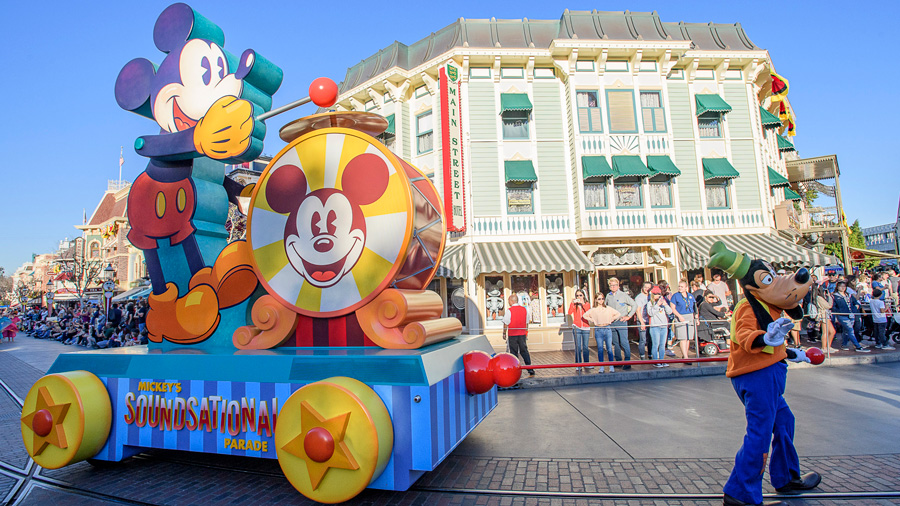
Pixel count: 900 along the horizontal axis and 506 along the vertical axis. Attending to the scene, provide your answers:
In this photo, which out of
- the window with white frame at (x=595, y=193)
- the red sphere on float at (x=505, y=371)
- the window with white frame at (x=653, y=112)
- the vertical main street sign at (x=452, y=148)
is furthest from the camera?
the window with white frame at (x=653, y=112)

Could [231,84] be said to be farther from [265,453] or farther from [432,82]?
[432,82]

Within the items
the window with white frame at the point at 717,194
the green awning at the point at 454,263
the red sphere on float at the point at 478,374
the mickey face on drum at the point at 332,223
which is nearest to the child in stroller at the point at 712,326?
the window with white frame at the point at 717,194

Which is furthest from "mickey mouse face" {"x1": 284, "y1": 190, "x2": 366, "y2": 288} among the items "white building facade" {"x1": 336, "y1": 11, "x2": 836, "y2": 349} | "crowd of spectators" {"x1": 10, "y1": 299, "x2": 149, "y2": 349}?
"white building facade" {"x1": 336, "y1": 11, "x2": 836, "y2": 349}

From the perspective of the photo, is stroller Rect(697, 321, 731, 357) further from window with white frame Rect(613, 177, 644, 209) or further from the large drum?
the large drum

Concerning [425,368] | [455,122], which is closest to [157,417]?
[425,368]

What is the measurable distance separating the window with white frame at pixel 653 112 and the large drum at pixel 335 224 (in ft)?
41.3

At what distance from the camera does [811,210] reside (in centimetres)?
3055

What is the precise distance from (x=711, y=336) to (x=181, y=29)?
10520mm

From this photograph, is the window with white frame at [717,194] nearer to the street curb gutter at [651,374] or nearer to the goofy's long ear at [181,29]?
the street curb gutter at [651,374]

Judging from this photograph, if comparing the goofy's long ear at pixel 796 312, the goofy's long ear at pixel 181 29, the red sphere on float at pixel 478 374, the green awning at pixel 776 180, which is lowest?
the red sphere on float at pixel 478 374

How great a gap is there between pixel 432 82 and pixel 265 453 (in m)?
13.6

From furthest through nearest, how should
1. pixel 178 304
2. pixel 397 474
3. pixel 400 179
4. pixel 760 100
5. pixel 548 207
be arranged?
pixel 760 100 → pixel 548 207 → pixel 178 304 → pixel 400 179 → pixel 397 474

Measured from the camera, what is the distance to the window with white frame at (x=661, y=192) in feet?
46.6

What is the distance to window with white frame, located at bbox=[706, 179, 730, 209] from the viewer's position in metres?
14.6
